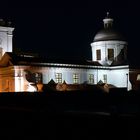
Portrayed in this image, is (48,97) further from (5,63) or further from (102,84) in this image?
(102,84)

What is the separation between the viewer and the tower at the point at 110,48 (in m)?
56.2

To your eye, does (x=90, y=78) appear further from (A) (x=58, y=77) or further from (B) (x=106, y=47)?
(B) (x=106, y=47)

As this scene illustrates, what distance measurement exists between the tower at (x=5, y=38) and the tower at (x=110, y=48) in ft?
44.9

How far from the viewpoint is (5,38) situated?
49.3 m

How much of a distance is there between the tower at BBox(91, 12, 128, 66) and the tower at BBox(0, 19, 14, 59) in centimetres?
1368

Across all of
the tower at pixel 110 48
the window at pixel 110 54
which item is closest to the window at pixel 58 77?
the tower at pixel 110 48

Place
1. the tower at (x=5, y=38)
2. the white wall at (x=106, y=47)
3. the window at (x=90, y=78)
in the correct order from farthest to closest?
1. the white wall at (x=106, y=47)
2. the window at (x=90, y=78)
3. the tower at (x=5, y=38)

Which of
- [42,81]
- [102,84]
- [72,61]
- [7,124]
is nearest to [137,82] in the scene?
[102,84]

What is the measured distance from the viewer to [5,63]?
46.2 m

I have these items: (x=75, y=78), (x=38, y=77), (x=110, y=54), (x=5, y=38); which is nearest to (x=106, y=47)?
(x=110, y=54)

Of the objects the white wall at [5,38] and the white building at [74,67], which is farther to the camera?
the white wall at [5,38]

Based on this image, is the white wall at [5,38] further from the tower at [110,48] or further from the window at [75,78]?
the tower at [110,48]

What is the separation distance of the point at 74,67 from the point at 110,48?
941 cm

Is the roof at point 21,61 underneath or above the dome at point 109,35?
underneath
